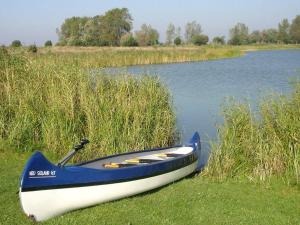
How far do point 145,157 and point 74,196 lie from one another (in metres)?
2.50

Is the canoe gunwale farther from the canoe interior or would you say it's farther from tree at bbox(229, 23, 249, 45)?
tree at bbox(229, 23, 249, 45)

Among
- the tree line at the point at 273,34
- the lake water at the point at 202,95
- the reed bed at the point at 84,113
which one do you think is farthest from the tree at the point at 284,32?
the reed bed at the point at 84,113

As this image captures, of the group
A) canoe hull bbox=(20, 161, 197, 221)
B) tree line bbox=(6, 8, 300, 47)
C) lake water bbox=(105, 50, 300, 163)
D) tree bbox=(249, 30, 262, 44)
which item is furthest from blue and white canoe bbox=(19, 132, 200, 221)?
tree bbox=(249, 30, 262, 44)

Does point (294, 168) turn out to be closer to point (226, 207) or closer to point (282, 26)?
point (226, 207)

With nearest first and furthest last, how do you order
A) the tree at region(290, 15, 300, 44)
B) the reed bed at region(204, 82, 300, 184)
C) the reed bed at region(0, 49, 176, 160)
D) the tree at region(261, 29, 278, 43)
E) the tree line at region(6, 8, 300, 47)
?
the reed bed at region(204, 82, 300, 184), the reed bed at region(0, 49, 176, 160), the tree line at region(6, 8, 300, 47), the tree at region(290, 15, 300, 44), the tree at region(261, 29, 278, 43)

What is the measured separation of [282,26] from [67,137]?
359ft

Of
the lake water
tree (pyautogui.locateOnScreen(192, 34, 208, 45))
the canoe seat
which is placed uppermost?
tree (pyautogui.locateOnScreen(192, 34, 208, 45))

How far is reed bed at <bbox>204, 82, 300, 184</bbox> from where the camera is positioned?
814cm

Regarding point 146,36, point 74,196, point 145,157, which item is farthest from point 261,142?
point 146,36

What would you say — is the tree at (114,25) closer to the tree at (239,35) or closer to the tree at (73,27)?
the tree at (73,27)

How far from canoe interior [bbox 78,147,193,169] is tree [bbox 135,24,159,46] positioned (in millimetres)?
68834

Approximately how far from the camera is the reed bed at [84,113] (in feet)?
31.9

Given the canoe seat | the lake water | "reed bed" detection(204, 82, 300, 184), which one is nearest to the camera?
the canoe seat

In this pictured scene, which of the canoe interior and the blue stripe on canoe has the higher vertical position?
the blue stripe on canoe
